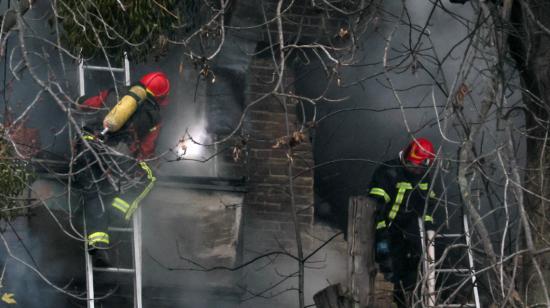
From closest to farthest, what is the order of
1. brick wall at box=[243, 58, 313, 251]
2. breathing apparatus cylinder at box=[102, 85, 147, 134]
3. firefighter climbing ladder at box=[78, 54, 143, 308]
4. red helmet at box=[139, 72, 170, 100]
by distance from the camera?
breathing apparatus cylinder at box=[102, 85, 147, 134] < firefighter climbing ladder at box=[78, 54, 143, 308] < red helmet at box=[139, 72, 170, 100] < brick wall at box=[243, 58, 313, 251]

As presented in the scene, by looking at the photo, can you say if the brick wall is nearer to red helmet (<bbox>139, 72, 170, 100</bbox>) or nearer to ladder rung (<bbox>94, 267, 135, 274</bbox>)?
red helmet (<bbox>139, 72, 170, 100</bbox>)

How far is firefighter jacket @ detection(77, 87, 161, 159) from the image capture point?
12766 mm

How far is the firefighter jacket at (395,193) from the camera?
14359 mm

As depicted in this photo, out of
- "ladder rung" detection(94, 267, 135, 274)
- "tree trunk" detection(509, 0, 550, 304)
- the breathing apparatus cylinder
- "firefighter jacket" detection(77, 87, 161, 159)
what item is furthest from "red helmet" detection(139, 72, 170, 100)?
"tree trunk" detection(509, 0, 550, 304)

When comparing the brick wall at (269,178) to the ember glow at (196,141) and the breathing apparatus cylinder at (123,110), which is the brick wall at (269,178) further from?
the breathing apparatus cylinder at (123,110)

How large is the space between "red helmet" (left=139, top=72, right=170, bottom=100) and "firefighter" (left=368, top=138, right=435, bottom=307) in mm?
2120

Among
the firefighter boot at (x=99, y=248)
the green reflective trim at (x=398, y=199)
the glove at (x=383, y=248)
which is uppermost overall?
the green reflective trim at (x=398, y=199)

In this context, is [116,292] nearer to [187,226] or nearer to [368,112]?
[187,226]

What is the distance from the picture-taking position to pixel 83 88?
13094 mm

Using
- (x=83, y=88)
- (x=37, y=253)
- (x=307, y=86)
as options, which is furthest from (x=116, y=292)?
(x=307, y=86)

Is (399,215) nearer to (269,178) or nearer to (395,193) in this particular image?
(395,193)

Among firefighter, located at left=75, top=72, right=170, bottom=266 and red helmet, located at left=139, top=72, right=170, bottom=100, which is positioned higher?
red helmet, located at left=139, top=72, right=170, bottom=100

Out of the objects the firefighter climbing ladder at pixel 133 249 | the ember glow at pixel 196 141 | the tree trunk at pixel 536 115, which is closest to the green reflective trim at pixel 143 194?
the firefighter climbing ladder at pixel 133 249

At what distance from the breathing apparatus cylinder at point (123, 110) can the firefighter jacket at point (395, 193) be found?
257 cm
